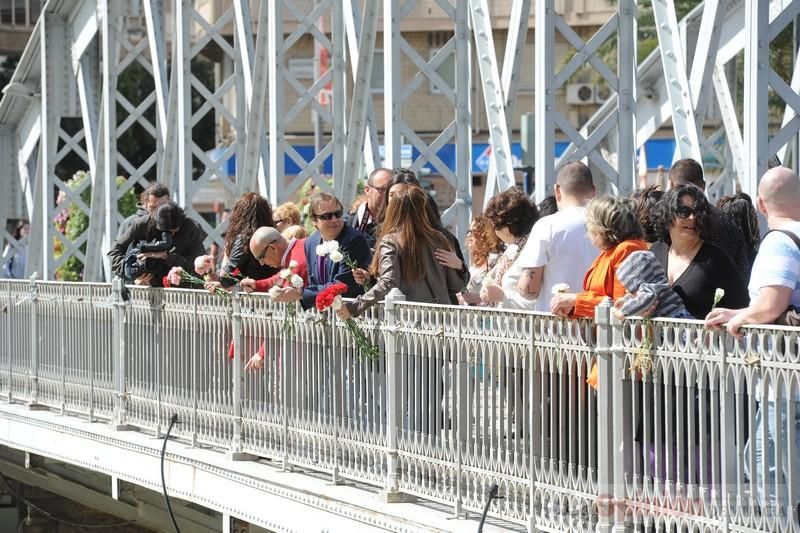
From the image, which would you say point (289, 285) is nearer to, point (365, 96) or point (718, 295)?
point (718, 295)

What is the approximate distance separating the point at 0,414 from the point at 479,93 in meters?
37.2

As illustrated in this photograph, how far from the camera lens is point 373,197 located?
10.5 metres

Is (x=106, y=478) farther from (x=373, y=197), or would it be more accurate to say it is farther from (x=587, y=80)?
(x=587, y=80)

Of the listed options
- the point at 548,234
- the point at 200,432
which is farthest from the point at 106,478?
the point at 548,234

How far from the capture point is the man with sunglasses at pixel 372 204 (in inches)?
410

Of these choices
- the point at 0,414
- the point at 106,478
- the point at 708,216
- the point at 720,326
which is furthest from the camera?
the point at 0,414

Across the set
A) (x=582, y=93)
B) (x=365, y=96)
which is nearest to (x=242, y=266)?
(x=365, y=96)

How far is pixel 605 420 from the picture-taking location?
7.21m

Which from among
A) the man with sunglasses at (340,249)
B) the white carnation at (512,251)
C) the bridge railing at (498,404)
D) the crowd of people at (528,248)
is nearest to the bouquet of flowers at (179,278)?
the bridge railing at (498,404)

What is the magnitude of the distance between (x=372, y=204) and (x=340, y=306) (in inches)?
53.1

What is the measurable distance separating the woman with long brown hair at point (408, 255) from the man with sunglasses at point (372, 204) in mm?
973

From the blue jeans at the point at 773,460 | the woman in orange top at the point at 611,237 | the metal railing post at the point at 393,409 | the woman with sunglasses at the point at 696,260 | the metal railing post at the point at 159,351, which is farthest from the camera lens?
the metal railing post at the point at 159,351

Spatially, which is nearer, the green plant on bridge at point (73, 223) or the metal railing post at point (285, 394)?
the metal railing post at point (285, 394)

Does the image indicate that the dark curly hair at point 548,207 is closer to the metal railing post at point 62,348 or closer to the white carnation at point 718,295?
the white carnation at point 718,295
